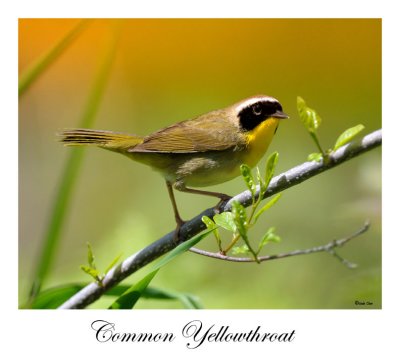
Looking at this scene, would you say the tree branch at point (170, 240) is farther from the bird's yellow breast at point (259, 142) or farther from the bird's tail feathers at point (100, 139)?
the bird's tail feathers at point (100, 139)

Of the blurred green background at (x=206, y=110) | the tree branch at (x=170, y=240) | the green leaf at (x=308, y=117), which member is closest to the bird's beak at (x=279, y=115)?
the blurred green background at (x=206, y=110)

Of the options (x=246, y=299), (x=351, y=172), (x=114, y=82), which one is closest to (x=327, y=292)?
(x=246, y=299)

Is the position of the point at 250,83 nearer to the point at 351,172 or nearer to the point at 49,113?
the point at 351,172

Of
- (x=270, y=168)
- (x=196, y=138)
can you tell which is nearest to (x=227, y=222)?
(x=270, y=168)

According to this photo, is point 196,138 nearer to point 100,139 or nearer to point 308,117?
point 100,139

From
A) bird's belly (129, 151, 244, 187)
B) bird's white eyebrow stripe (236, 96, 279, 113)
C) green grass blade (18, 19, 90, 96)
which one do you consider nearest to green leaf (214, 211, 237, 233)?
bird's belly (129, 151, 244, 187)
